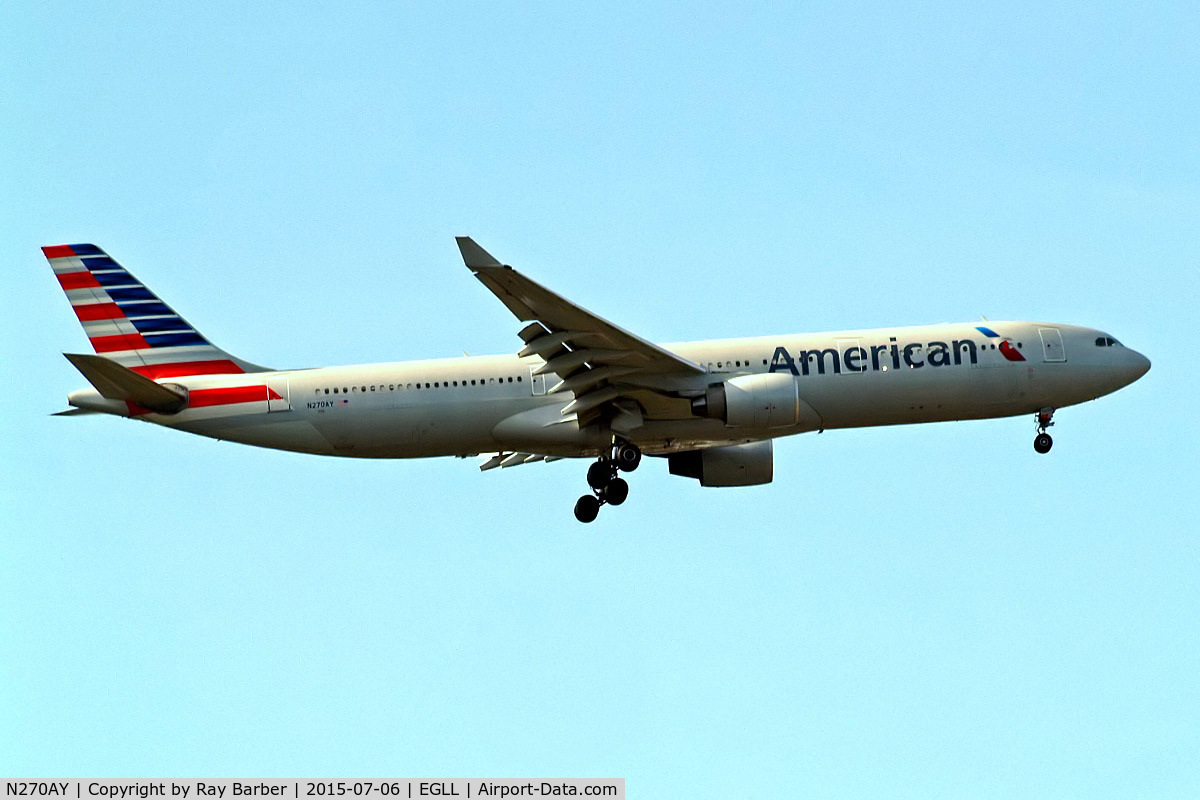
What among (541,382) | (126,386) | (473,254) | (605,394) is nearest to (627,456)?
(605,394)

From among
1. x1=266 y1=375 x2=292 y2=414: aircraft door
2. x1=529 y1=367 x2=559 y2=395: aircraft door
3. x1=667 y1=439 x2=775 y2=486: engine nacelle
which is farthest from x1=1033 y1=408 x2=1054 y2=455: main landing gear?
x1=266 y1=375 x2=292 y2=414: aircraft door

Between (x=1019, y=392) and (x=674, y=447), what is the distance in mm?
8945

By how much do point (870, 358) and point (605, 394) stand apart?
6728 mm

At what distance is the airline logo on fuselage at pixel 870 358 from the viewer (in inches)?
1602

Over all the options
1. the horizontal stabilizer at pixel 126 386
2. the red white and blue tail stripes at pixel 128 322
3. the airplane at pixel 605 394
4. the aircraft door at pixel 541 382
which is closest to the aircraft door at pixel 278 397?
the airplane at pixel 605 394

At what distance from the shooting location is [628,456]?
136ft

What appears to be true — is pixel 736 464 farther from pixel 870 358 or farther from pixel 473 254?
pixel 473 254

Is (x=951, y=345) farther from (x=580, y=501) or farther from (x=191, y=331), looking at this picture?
(x=191, y=331)

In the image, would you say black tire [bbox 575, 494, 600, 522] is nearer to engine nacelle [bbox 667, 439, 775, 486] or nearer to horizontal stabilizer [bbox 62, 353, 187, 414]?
engine nacelle [bbox 667, 439, 775, 486]

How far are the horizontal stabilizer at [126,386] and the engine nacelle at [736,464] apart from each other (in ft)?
45.3

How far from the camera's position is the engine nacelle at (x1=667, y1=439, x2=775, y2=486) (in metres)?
44.2

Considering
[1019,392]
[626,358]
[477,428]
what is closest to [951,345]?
[1019,392]

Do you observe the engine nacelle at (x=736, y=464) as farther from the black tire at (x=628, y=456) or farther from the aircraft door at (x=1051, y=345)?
the aircraft door at (x=1051, y=345)

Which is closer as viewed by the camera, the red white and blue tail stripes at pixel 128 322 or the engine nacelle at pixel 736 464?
the red white and blue tail stripes at pixel 128 322
